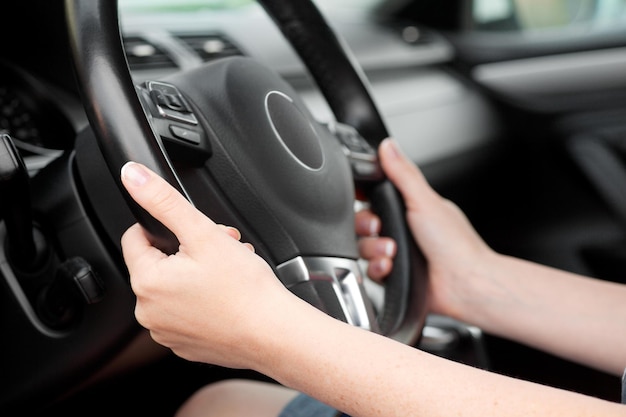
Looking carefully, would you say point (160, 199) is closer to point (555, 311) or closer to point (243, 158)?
point (243, 158)

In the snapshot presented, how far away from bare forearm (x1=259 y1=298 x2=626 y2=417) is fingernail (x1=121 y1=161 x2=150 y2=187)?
6.0 inches

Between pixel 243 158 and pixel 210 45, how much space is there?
2.50 feet

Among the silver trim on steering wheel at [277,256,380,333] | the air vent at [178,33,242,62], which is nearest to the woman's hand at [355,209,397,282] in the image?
the silver trim on steering wheel at [277,256,380,333]

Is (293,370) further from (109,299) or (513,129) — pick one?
(513,129)

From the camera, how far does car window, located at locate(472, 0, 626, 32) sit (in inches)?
83.4

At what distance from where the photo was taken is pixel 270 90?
0.84m

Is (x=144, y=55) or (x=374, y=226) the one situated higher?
(x=144, y=55)

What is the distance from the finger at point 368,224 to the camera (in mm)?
999

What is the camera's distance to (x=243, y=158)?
770 mm

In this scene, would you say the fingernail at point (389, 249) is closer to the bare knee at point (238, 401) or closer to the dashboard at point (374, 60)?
the bare knee at point (238, 401)

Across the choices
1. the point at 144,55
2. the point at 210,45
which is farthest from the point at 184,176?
the point at 210,45

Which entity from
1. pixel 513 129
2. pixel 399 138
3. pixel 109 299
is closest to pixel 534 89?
pixel 513 129

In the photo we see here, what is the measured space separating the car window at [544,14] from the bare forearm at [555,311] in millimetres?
1282

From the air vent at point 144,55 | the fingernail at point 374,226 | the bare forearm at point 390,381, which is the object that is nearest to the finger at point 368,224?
the fingernail at point 374,226
